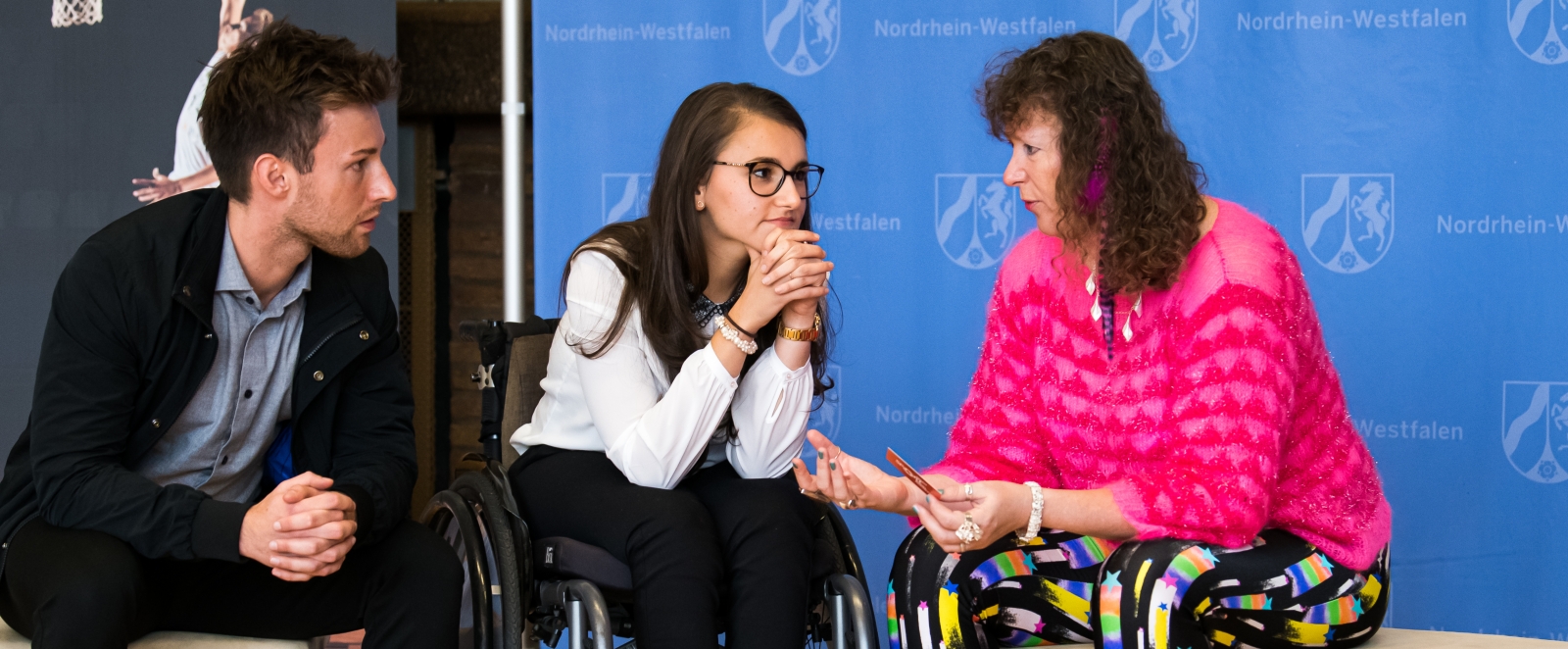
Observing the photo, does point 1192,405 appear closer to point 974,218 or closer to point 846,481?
point 846,481

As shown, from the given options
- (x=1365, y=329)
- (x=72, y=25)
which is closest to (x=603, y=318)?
(x=1365, y=329)

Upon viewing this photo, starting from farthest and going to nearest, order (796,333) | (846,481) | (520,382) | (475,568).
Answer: (520,382), (796,333), (475,568), (846,481)

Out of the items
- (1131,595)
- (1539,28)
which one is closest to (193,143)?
(1131,595)

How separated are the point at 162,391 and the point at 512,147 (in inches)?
57.2

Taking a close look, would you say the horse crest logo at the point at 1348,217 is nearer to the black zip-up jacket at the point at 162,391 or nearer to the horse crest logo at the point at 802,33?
the horse crest logo at the point at 802,33

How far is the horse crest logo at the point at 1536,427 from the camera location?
2.62 metres

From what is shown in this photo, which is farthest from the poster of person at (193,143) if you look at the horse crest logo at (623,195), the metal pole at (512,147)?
the horse crest logo at (623,195)

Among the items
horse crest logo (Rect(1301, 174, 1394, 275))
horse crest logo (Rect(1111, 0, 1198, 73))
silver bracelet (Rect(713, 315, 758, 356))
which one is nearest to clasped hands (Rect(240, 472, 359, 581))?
silver bracelet (Rect(713, 315, 758, 356))

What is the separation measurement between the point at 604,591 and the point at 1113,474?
687mm

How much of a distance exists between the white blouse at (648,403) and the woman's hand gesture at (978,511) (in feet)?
Answer: 1.11

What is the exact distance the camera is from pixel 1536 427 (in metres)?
2.62

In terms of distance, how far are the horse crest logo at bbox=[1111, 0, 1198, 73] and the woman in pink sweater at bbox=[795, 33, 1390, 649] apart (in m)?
1.20

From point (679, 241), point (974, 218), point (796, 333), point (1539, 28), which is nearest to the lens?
Result: point (796, 333)

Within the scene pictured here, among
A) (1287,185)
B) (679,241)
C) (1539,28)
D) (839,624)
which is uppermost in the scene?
(1539,28)
